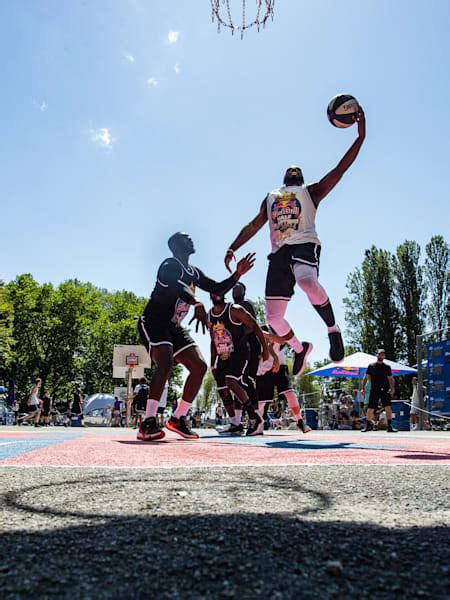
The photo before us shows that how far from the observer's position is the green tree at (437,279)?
39.2m

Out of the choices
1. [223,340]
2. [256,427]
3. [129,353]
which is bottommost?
[256,427]

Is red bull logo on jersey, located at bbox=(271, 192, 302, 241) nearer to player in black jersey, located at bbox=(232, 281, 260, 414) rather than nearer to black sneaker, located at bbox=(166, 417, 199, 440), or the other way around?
black sneaker, located at bbox=(166, 417, 199, 440)

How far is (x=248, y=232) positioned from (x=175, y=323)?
1635 millimetres

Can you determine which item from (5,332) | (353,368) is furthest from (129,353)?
(353,368)

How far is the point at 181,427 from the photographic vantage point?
6121mm

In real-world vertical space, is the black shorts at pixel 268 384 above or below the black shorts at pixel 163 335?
below

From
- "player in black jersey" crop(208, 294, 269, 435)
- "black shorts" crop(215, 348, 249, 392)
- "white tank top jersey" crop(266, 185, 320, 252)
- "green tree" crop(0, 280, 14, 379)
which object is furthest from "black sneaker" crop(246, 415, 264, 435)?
"green tree" crop(0, 280, 14, 379)

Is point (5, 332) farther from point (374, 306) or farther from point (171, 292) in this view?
point (171, 292)

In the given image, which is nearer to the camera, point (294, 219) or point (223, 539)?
point (223, 539)

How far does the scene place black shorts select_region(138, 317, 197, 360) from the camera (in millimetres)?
5691

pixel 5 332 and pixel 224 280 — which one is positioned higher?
pixel 5 332

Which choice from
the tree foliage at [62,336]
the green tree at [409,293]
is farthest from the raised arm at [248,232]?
the tree foliage at [62,336]

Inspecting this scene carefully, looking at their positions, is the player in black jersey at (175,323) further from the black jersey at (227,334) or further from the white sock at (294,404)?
the black jersey at (227,334)

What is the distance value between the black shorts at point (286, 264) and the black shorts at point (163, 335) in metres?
1.10
